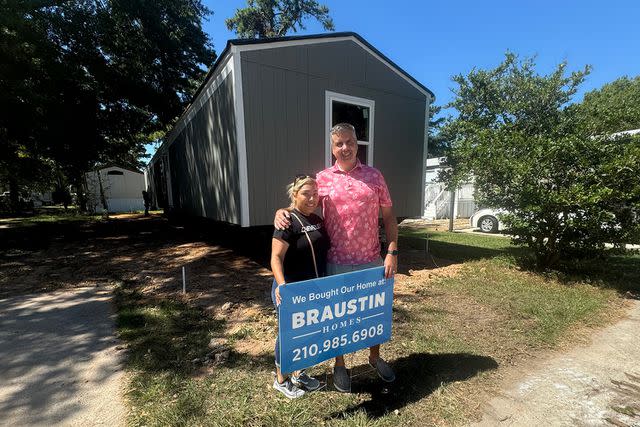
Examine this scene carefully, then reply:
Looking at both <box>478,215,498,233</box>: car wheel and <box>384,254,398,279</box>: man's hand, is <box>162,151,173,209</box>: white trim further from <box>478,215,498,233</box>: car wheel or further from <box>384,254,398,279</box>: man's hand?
<box>478,215,498,233</box>: car wheel

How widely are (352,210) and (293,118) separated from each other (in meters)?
3.95

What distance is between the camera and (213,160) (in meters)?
6.74

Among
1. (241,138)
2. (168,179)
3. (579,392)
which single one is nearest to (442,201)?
(168,179)

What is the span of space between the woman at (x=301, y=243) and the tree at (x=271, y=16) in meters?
24.3

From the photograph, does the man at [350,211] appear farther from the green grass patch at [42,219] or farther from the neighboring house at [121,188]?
the neighboring house at [121,188]

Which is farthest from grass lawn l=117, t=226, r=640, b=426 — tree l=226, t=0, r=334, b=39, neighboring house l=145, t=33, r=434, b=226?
tree l=226, t=0, r=334, b=39

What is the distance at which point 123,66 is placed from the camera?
36.5 ft

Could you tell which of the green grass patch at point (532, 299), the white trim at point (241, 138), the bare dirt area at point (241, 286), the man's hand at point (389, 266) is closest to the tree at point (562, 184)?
the green grass patch at point (532, 299)

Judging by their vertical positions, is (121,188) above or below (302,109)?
below

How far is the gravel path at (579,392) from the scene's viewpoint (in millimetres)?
2084

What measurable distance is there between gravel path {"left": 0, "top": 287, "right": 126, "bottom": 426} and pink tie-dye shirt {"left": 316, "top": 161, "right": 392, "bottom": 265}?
73.4 inches

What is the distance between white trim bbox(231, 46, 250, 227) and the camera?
5023 mm

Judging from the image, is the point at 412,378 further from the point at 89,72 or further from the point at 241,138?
the point at 89,72

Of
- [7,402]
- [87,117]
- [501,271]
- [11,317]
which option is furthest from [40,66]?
[501,271]
